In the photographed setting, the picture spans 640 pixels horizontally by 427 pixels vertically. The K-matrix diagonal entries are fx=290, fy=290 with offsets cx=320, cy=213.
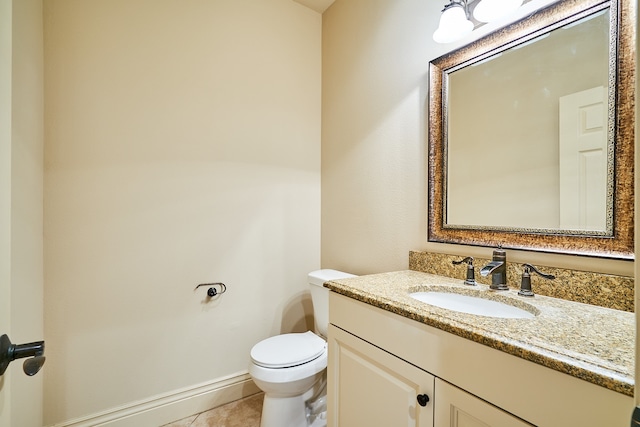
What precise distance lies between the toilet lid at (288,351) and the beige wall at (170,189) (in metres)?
0.35

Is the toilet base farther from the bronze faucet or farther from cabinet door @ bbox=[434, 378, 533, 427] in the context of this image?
the bronze faucet

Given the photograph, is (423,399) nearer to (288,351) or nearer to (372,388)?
(372,388)

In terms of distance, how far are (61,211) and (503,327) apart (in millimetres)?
1863

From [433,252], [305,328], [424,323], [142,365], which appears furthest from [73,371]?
[433,252]

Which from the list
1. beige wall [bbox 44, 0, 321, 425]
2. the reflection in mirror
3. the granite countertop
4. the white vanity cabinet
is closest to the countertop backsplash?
the granite countertop

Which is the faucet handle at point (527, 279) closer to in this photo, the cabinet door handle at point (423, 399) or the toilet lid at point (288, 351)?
the cabinet door handle at point (423, 399)

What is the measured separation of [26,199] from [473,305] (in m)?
1.83

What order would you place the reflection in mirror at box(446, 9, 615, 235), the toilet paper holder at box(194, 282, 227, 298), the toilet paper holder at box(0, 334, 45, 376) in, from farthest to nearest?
the toilet paper holder at box(194, 282, 227, 298)
the reflection in mirror at box(446, 9, 615, 235)
the toilet paper holder at box(0, 334, 45, 376)

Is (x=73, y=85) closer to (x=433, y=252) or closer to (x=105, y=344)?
(x=105, y=344)

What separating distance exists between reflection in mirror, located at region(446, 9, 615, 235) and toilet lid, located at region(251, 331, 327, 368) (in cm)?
98

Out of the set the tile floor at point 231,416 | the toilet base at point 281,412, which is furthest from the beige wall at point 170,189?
the toilet base at point 281,412

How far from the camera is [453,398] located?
0.76m

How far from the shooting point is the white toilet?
1.41 metres

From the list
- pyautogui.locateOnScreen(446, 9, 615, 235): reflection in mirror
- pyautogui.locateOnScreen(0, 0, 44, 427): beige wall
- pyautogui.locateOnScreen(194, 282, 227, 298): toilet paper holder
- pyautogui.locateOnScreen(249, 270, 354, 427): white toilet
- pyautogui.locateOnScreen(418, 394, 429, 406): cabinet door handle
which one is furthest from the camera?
pyautogui.locateOnScreen(194, 282, 227, 298): toilet paper holder
